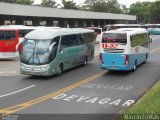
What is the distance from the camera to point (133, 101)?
15086mm

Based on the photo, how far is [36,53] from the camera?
20938 millimetres

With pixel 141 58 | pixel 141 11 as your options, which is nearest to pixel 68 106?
pixel 141 58

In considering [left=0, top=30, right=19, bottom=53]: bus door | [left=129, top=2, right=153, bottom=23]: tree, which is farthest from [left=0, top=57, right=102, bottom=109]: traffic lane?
[left=129, top=2, right=153, bottom=23]: tree

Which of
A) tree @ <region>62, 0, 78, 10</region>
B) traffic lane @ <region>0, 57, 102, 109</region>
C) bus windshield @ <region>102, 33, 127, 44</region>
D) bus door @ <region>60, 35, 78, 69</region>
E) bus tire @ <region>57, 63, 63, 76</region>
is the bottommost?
traffic lane @ <region>0, 57, 102, 109</region>

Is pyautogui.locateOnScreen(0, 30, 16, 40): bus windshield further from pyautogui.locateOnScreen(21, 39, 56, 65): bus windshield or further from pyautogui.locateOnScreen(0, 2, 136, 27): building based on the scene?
pyautogui.locateOnScreen(0, 2, 136, 27): building

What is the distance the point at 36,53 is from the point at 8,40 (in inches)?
423

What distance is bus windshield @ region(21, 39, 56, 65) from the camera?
20.8 m

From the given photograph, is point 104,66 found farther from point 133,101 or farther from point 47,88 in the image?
point 133,101

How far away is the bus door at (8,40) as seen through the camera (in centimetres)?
3072

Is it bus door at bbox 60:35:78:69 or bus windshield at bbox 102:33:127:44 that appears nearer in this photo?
bus windshield at bbox 102:33:127:44

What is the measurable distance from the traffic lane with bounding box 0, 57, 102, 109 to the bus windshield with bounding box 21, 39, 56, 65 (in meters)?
1.03

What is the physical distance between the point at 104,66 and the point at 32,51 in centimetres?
443

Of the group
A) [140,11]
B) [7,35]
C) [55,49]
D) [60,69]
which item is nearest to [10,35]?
[7,35]

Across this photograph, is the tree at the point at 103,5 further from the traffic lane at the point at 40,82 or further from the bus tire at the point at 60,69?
the bus tire at the point at 60,69
